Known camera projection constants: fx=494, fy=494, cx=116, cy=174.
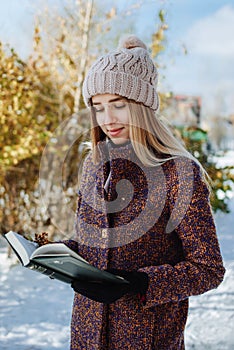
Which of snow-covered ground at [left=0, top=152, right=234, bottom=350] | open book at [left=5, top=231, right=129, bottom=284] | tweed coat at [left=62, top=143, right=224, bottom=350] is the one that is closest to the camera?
open book at [left=5, top=231, right=129, bottom=284]

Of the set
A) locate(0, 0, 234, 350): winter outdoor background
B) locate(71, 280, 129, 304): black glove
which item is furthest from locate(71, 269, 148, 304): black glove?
locate(0, 0, 234, 350): winter outdoor background

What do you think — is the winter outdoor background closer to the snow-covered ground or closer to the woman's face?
the snow-covered ground

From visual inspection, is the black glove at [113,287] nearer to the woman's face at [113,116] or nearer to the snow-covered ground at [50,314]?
the woman's face at [113,116]

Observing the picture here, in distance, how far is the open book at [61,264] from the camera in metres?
1.05

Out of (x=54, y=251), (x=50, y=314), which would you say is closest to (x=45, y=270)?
(x=54, y=251)

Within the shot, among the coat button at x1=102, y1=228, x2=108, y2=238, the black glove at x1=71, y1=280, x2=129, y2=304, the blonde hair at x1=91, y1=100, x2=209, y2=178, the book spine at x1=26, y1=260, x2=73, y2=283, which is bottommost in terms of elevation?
the black glove at x1=71, y1=280, x2=129, y2=304

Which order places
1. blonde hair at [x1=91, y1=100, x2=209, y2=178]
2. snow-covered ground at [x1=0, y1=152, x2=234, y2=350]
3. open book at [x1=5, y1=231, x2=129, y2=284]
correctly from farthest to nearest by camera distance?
1. snow-covered ground at [x1=0, y1=152, x2=234, y2=350]
2. blonde hair at [x1=91, y1=100, x2=209, y2=178]
3. open book at [x1=5, y1=231, x2=129, y2=284]

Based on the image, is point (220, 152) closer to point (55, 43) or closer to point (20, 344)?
point (55, 43)

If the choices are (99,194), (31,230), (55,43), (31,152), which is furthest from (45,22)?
(99,194)

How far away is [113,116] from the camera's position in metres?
1.30

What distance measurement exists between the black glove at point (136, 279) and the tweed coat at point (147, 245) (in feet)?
0.04

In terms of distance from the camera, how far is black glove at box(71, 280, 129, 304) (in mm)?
1104

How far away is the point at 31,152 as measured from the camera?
12.6ft

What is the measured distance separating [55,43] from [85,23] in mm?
300
